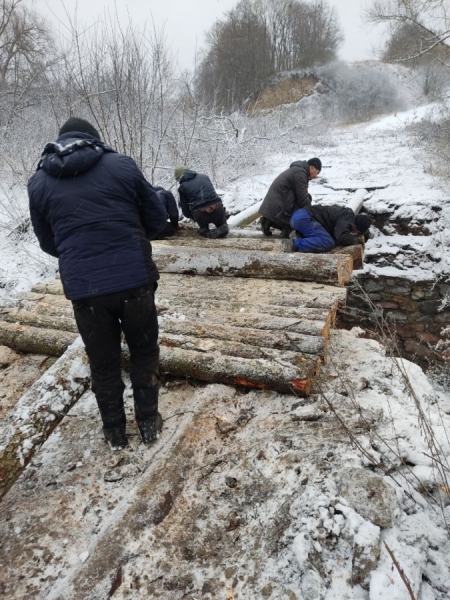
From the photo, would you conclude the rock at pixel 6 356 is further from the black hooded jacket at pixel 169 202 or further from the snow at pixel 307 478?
the black hooded jacket at pixel 169 202

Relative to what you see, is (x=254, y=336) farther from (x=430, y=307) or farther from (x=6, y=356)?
(x=430, y=307)

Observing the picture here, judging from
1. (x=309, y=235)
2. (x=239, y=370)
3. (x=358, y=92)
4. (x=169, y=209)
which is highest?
(x=358, y=92)

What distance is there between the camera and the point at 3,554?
1.77 meters

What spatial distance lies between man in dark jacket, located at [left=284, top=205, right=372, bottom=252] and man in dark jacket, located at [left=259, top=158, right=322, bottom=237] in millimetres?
586

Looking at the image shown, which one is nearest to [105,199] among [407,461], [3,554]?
[3,554]

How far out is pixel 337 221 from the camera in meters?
5.19

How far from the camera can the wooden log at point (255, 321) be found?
3035 mm

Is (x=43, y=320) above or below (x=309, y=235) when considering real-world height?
below

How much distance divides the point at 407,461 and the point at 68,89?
813 cm

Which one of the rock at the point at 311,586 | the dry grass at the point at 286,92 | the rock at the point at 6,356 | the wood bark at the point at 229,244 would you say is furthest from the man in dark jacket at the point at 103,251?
the dry grass at the point at 286,92

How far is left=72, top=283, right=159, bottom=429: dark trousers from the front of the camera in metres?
2.14

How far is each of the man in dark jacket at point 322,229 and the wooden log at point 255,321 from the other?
74.1 inches

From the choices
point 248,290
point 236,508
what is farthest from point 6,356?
point 236,508

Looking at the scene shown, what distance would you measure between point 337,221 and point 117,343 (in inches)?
153
